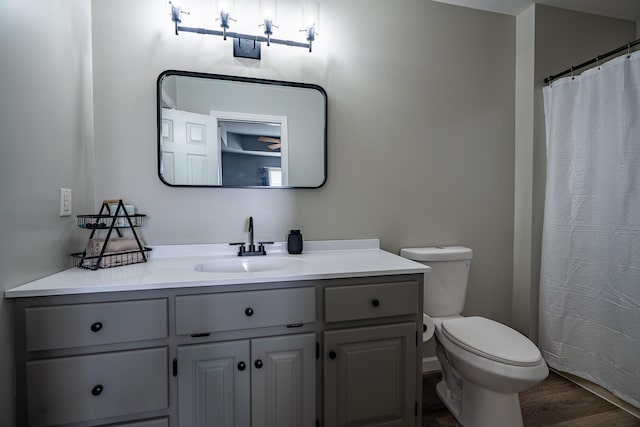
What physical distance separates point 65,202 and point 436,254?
1826 mm

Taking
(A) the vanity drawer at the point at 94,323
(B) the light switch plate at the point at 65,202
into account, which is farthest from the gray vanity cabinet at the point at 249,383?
(B) the light switch plate at the point at 65,202

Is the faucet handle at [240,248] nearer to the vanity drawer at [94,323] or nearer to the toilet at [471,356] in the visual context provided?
the vanity drawer at [94,323]

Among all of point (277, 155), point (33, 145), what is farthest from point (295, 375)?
point (33, 145)

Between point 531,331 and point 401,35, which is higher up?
point 401,35

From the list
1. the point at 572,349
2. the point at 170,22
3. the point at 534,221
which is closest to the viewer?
the point at 170,22

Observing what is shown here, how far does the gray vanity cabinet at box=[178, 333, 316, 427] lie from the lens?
1.11 meters

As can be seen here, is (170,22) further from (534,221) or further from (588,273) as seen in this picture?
(588,273)

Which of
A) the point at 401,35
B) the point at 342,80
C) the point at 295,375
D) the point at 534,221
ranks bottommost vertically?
the point at 295,375

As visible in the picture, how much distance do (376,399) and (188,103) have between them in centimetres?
168

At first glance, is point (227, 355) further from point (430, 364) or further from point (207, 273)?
point (430, 364)

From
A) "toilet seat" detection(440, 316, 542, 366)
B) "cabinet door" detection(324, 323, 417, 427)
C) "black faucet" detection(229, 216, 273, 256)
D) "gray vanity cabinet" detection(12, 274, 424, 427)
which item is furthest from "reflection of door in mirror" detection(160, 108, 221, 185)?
"toilet seat" detection(440, 316, 542, 366)

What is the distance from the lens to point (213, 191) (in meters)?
1.61

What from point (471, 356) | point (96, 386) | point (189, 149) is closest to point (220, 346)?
point (96, 386)

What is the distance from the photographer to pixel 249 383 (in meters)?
1.17
